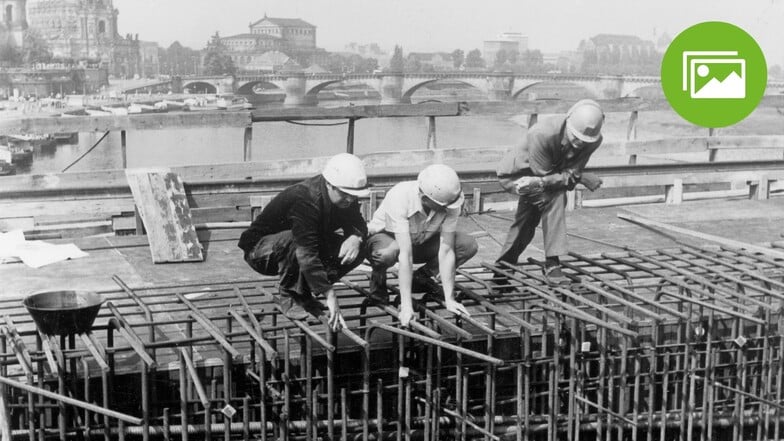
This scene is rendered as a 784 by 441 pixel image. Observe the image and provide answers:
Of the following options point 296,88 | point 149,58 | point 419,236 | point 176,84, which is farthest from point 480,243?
point 149,58

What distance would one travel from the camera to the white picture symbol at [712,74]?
11344mm

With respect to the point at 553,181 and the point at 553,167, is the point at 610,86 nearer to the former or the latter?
the point at 553,167

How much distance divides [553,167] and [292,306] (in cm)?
234

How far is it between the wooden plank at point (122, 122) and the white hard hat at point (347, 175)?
5.13 m

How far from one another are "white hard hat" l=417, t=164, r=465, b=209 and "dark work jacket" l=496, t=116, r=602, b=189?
4.57ft

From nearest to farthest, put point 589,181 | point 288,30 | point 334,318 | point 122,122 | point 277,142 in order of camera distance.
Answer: point 334,318 → point 589,181 → point 122,122 → point 277,142 → point 288,30

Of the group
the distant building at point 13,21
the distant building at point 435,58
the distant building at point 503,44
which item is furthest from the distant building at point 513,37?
the distant building at point 13,21

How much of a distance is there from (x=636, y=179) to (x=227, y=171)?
17.7 ft

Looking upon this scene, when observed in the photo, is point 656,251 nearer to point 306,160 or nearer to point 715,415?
point 715,415

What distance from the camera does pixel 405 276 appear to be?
5961 millimetres

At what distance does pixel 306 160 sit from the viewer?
11.3 meters

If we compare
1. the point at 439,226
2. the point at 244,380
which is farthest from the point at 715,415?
the point at 244,380

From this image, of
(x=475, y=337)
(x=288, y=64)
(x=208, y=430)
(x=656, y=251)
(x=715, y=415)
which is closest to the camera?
(x=208, y=430)

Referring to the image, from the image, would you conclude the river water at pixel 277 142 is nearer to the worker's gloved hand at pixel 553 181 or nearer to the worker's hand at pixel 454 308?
the worker's gloved hand at pixel 553 181
